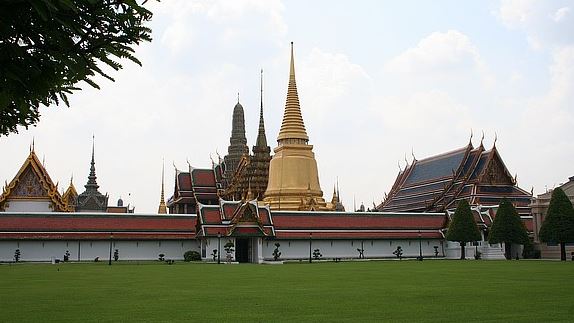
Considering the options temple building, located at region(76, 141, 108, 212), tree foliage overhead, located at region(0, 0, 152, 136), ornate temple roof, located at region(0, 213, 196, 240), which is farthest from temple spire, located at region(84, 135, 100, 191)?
tree foliage overhead, located at region(0, 0, 152, 136)

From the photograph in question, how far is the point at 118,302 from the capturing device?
46.9 feet

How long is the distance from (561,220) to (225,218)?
2293 centimetres

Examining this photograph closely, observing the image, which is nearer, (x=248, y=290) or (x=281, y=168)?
(x=248, y=290)

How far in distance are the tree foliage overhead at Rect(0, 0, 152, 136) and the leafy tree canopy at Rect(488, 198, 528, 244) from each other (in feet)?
148

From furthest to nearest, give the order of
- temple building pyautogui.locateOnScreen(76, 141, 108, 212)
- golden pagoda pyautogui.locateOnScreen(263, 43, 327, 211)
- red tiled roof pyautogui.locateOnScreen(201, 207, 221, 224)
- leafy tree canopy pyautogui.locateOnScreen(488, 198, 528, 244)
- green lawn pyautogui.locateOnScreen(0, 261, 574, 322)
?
temple building pyautogui.locateOnScreen(76, 141, 108, 212), golden pagoda pyautogui.locateOnScreen(263, 43, 327, 211), red tiled roof pyautogui.locateOnScreen(201, 207, 221, 224), leafy tree canopy pyautogui.locateOnScreen(488, 198, 528, 244), green lawn pyautogui.locateOnScreen(0, 261, 574, 322)

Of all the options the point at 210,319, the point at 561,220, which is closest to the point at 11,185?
the point at 561,220

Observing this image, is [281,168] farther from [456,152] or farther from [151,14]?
[151,14]

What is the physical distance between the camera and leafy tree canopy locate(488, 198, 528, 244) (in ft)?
155

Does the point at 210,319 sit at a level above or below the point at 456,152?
below

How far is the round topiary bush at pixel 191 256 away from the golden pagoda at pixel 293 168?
50.8 ft

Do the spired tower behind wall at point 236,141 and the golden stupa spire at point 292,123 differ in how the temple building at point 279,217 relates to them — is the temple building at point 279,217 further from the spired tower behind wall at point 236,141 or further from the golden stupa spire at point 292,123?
the spired tower behind wall at point 236,141

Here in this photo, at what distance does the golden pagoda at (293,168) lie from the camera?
6372 centimetres

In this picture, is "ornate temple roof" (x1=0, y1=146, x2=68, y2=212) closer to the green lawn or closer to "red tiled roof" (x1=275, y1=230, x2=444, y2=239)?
"red tiled roof" (x1=275, y1=230, x2=444, y2=239)

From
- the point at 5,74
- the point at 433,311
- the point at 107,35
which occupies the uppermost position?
the point at 107,35
